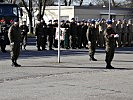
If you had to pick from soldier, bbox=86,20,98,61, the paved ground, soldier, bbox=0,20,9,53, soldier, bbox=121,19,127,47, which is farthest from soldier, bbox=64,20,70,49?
soldier, bbox=86,20,98,61

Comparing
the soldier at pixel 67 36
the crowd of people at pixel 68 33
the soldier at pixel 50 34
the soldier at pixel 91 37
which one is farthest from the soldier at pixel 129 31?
the soldier at pixel 91 37

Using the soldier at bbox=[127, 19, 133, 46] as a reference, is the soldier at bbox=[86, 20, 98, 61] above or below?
above

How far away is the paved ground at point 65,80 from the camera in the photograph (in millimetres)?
11867

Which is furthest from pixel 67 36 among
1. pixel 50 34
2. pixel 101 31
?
A: pixel 101 31

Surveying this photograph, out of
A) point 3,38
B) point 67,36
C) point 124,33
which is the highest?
point 3,38

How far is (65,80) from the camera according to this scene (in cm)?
1507

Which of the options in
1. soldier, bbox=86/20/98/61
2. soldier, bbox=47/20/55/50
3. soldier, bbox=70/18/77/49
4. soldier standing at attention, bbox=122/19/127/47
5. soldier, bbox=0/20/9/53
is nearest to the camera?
soldier, bbox=86/20/98/61

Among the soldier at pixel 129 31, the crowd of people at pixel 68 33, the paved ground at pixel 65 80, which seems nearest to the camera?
the paved ground at pixel 65 80

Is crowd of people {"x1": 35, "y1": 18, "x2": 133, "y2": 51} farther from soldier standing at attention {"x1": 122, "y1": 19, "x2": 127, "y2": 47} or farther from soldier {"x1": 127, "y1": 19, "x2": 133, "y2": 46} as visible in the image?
soldier {"x1": 127, "y1": 19, "x2": 133, "y2": 46}

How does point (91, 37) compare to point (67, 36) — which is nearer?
point (91, 37)

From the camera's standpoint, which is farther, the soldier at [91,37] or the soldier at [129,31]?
the soldier at [129,31]

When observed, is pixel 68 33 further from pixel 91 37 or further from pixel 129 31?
pixel 91 37

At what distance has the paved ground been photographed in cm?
1187

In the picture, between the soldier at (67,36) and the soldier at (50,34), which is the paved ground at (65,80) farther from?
the soldier at (67,36)
